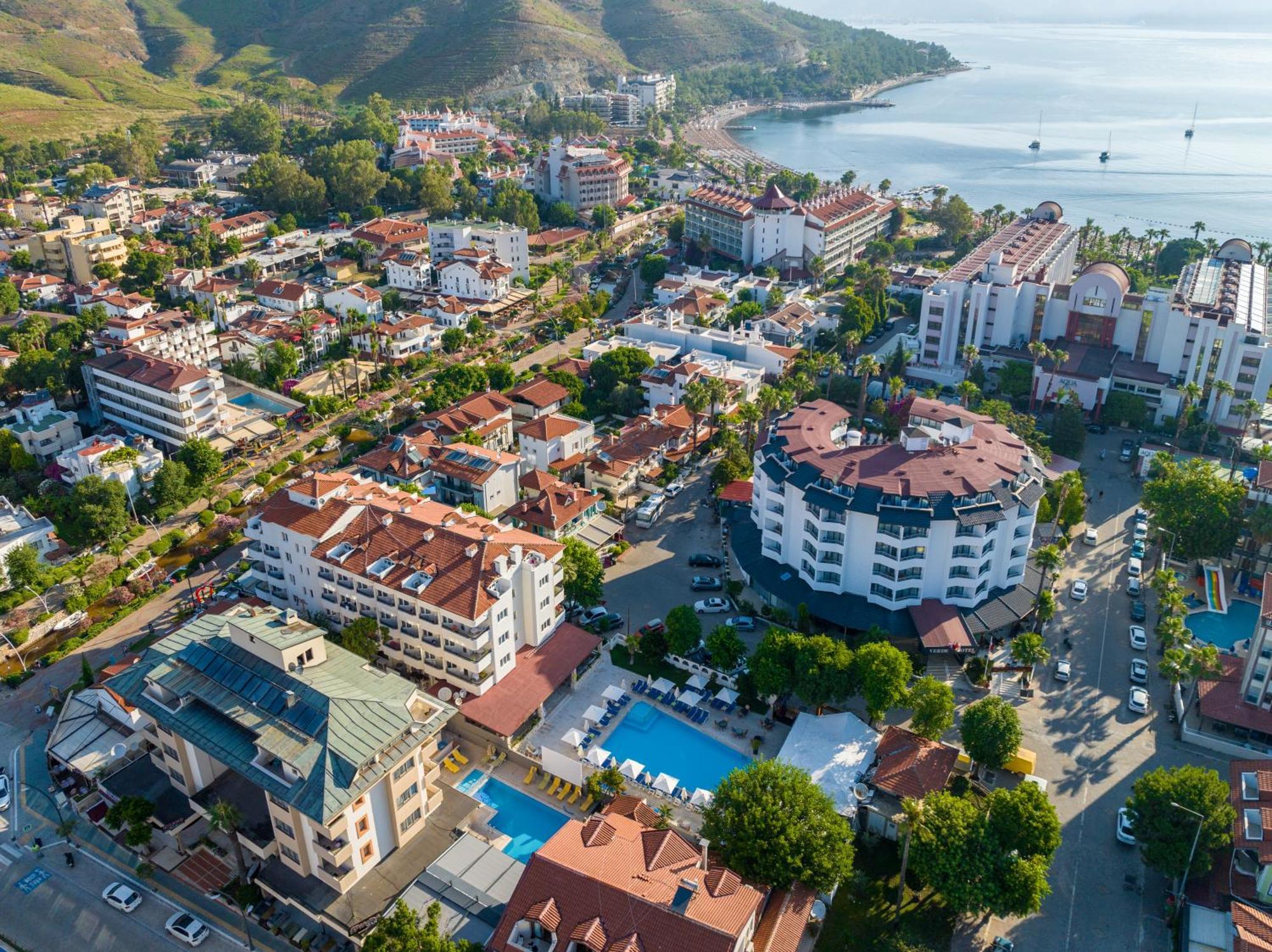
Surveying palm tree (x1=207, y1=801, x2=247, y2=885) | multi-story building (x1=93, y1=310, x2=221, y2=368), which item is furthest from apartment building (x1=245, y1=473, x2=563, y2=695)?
multi-story building (x1=93, y1=310, x2=221, y2=368)

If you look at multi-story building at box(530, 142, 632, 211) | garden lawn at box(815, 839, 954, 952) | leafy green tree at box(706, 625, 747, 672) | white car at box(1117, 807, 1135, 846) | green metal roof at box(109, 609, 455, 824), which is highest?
multi-story building at box(530, 142, 632, 211)

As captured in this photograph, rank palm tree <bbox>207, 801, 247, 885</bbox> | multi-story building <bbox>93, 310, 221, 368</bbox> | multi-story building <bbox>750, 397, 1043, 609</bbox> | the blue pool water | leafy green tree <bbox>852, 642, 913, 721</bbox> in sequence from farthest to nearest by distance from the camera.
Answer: multi-story building <bbox>93, 310, 221, 368</bbox>, multi-story building <bbox>750, 397, 1043, 609</bbox>, leafy green tree <bbox>852, 642, 913, 721</bbox>, the blue pool water, palm tree <bbox>207, 801, 247, 885</bbox>

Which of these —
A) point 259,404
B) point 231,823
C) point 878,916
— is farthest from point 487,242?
A: point 878,916

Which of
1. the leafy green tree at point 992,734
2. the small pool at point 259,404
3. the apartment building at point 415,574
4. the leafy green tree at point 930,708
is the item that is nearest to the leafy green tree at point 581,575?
the apartment building at point 415,574

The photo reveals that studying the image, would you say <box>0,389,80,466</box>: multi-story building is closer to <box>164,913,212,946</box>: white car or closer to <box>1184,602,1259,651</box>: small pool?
<box>164,913,212,946</box>: white car

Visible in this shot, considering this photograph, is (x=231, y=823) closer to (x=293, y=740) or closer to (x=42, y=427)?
(x=293, y=740)

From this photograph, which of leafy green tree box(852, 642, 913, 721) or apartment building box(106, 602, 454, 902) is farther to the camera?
leafy green tree box(852, 642, 913, 721)

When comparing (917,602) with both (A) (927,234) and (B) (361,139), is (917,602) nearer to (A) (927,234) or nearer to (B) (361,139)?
(A) (927,234)

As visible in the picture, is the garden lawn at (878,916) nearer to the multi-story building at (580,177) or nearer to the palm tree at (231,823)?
the palm tree at (231,823)
